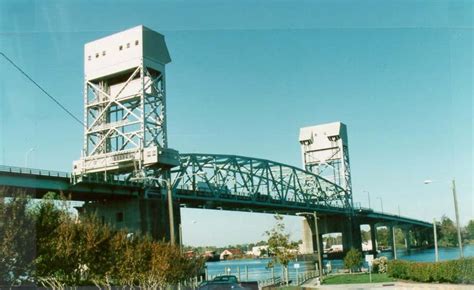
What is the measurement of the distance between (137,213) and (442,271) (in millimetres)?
49808

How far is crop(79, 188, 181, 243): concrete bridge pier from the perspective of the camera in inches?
3103

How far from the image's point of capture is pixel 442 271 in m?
37.2

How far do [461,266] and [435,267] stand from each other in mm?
3306

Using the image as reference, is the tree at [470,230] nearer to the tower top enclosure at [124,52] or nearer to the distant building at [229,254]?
the tower top enclosure at [124,52]

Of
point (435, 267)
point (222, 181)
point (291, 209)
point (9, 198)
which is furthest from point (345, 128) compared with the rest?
point (9, 198)

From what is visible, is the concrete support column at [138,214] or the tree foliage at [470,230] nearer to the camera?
the concrete support column at [138,214]

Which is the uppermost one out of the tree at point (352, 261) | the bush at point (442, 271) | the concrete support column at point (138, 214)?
the concrete support column at point (138, 214)

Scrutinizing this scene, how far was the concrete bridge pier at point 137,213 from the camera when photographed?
259 feet

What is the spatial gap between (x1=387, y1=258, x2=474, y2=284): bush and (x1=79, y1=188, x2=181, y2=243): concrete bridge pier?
41005 mm

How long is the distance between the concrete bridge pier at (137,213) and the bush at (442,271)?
41005 millimetres

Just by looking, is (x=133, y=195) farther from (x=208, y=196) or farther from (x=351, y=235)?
(x=351, y=235)

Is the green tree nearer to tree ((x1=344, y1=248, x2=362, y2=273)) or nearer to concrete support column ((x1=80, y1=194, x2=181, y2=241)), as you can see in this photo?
concrete support column ((x1=80, y1=194, x2=181, y2=241))

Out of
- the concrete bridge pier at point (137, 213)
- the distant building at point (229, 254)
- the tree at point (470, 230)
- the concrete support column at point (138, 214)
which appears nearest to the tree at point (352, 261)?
the concrete bridge pier at point (137, 213)

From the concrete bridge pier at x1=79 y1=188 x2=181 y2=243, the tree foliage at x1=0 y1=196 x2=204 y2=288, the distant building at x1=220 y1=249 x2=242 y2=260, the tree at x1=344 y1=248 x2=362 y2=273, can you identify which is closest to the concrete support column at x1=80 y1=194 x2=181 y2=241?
the concrete bridge pier at x1=79 y1=188 x2=181 y2=243
